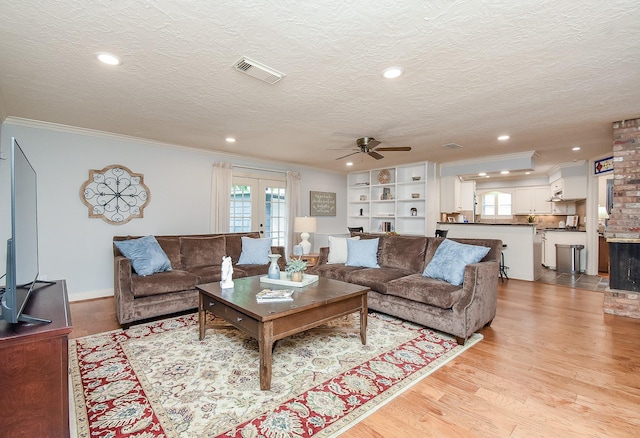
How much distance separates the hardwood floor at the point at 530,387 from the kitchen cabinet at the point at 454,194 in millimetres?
3533

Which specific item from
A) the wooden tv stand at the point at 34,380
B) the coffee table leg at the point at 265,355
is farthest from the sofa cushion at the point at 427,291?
the wooden tv stand at the point at 34,380

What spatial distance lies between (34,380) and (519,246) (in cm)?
675

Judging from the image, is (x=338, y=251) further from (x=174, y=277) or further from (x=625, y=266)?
(x=625, y=266)

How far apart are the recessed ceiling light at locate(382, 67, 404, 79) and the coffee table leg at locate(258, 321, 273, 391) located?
7.01ft

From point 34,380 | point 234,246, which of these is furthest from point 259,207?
point 34,380

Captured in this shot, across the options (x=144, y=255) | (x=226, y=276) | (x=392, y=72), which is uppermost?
(x=392, y=72)

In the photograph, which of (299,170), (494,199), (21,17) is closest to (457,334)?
(21,17)

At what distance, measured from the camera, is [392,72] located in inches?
95.6

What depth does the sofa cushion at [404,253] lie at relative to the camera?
151 inches

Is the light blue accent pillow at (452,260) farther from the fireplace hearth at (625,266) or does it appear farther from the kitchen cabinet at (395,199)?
the kitchen cabinet at (395,199)

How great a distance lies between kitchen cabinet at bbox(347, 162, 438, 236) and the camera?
646 cm

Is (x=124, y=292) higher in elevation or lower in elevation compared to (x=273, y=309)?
lower

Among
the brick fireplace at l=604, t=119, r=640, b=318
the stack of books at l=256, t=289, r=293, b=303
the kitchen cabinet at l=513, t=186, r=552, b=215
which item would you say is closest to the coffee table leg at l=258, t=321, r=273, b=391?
the stack of books at l=256, t=289, r=293, b=303

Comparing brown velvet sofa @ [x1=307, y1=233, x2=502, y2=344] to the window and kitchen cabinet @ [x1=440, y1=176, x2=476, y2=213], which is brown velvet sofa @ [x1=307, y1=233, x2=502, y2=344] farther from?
the window
